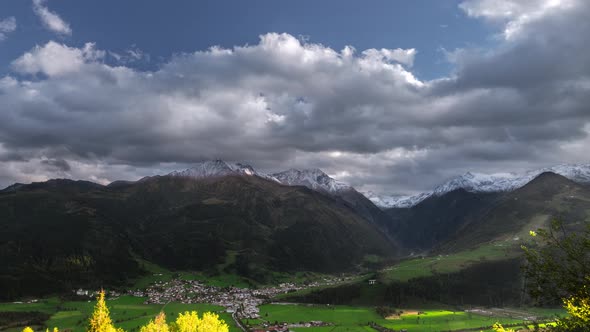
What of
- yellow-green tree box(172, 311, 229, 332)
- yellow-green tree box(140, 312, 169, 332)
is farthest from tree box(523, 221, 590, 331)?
yellow-green tree box(172, 311, 229, 332)

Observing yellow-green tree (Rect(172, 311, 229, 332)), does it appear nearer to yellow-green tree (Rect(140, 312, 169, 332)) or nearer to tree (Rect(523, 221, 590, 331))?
yellow-green tree (Rect(140, 312, 169, 332))

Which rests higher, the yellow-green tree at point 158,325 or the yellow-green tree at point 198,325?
the yellow-green tree at point 158,325

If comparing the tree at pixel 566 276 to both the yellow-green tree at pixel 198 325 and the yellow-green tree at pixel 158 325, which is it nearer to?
the yellow-green tree at pixel 158 325

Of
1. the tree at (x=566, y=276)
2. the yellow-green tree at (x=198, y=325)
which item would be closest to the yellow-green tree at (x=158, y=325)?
the yellow-green tree at (x=198, y=325)

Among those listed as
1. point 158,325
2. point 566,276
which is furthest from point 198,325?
point 566,276

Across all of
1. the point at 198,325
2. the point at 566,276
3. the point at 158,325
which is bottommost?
the point at 198,325

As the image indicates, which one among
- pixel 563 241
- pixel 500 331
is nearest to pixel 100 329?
pixel 500 331

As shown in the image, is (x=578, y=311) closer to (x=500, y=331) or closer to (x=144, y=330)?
(x=500, y=331)

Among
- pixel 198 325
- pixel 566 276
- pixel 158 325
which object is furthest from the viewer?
pixel 198 325

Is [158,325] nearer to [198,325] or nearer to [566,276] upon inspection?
[198,325]

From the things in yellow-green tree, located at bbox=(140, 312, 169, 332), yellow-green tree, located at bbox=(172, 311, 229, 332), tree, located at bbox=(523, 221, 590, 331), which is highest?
tree, located at bbox=(523, 221, 590, 331)

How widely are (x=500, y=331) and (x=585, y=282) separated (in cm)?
746

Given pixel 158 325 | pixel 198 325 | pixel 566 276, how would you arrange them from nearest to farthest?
pixel 566 276, pixel 158 325, pixel 198 325

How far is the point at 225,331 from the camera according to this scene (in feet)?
319
